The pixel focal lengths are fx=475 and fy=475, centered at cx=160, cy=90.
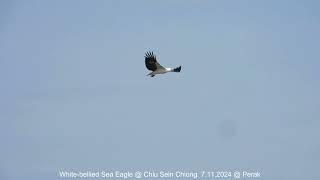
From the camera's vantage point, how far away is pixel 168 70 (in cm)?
5378

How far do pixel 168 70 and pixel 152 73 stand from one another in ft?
6.67

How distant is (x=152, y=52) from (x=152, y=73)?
248cm

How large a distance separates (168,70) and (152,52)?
107 inches

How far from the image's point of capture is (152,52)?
5384 cm

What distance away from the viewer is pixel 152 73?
54.6 metres
